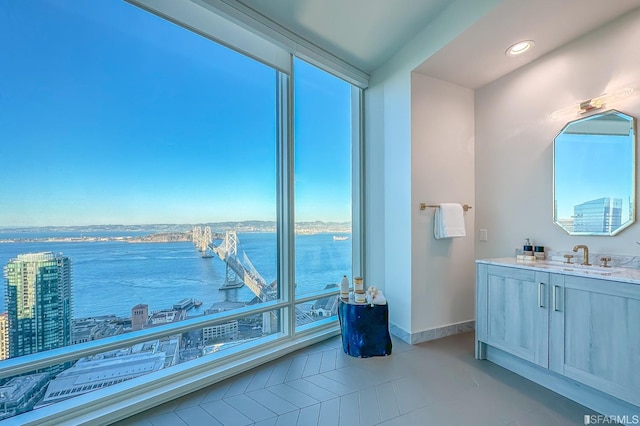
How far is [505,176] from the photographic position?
2.70 m

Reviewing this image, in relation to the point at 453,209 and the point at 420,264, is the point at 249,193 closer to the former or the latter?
the point at 420,264

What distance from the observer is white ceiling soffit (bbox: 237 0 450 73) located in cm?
216

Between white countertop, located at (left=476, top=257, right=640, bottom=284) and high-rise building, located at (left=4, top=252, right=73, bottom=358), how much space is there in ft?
9.21

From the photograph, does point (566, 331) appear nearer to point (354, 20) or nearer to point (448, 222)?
point (448, 222)

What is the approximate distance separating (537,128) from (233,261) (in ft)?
9.05

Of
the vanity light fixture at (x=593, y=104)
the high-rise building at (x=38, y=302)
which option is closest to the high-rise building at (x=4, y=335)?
the high-rise building at (x=38, y=302)

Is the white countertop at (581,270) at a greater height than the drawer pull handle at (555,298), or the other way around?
the white countertop at (581,270)

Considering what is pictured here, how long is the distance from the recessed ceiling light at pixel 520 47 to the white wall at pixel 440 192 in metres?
0.57

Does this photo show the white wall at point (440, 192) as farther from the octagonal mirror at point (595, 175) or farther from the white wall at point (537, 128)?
the octagonal mirror at point (595, 175)

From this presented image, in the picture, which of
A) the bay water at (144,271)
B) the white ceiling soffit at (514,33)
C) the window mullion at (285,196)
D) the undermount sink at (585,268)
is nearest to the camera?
the bay water at (144,271)

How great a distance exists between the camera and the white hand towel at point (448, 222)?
8.68 ft

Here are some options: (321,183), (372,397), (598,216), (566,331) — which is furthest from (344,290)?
(598,216)

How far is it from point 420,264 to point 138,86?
2.59m

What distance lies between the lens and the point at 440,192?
9.12 feet
